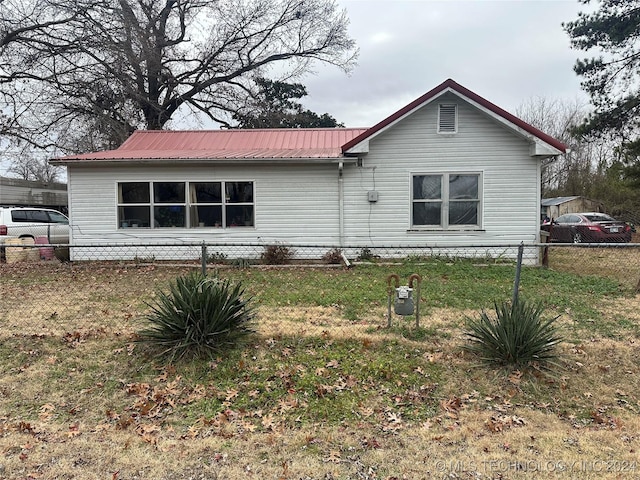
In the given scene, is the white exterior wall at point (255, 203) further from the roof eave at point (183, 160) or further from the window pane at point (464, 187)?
the window pane at point (464, 187)

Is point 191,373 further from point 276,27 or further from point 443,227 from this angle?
point 276,27

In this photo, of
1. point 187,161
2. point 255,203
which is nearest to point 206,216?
point 255,203

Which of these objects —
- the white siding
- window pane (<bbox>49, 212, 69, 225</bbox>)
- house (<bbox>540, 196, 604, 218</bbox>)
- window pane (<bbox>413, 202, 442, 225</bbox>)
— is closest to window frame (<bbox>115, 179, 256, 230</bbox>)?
the white siding

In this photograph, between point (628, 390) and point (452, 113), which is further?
point (452, 113)

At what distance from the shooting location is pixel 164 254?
38.6ft

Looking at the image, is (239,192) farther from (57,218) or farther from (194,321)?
(57,218)

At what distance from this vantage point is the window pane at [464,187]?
1130 cm

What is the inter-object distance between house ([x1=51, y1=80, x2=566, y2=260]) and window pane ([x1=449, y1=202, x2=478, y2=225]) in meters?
0.03

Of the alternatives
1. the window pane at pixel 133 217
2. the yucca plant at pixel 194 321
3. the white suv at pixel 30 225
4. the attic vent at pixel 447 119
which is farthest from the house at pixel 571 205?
the yucca plant at pixel 194 321

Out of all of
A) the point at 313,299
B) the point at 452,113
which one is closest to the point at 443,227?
the point at 452,113

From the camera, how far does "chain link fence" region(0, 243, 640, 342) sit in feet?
18.5

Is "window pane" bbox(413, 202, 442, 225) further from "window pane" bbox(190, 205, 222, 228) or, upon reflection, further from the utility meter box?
the utility meter box

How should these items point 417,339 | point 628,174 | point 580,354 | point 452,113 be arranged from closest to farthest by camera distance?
point 580,354, point 417,339, point 452,113, point 628,174

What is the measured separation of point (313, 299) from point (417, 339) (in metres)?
2.44
